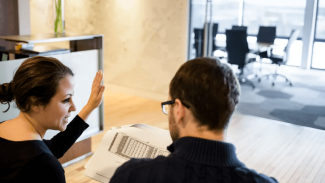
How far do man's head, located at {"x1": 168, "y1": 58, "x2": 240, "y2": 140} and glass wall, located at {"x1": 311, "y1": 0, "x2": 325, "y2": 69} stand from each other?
4.00m

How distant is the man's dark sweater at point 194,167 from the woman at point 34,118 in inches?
17.1

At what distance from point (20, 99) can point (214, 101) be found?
0.79m

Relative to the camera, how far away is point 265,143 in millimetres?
4090

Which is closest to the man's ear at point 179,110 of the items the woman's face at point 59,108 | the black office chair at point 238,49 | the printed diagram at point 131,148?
the printed diagram at point 131,148

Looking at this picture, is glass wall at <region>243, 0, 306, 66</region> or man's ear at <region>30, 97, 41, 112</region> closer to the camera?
man's ear at <region>30, 97, 41, 112</region>

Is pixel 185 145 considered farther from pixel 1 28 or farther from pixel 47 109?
pixel 1 28

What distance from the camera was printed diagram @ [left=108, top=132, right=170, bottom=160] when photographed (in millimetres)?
1326

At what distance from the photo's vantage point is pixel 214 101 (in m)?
0.87

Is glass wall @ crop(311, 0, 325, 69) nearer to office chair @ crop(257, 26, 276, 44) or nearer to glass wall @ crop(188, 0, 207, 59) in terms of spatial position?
office chair @ crop(257, 26, 276, 44)

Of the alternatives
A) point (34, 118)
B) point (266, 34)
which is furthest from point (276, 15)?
point (34, 118)

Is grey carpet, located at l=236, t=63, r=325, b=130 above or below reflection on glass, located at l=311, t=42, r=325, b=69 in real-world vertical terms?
below

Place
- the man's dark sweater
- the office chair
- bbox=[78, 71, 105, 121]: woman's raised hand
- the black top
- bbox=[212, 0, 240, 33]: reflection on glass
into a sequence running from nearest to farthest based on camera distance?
the man's dark sweater
the black top
bbox=[78, 71, 105, 121]: woman's raised hand
the office chair
bbox=[212, 0, 240, 33]: reflection on glass

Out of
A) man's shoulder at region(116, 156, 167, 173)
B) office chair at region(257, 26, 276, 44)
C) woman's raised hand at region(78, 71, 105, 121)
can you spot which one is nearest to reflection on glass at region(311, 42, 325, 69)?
office chair at region(257, 26, 276, 44)

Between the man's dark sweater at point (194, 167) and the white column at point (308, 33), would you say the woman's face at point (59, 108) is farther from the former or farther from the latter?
the white column at point (308, 33)
